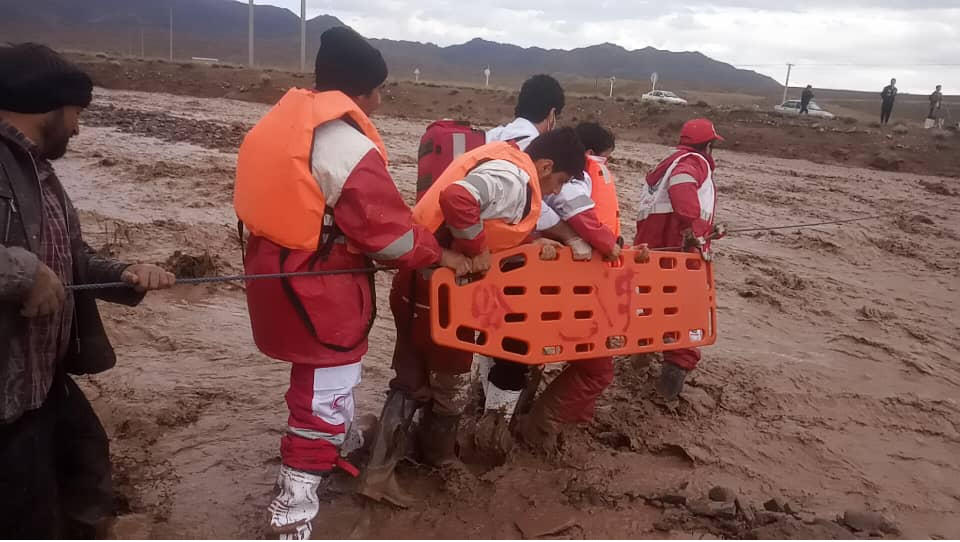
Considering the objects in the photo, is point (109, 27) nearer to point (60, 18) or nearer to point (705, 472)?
point (60, 18)

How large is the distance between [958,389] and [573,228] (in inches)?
164

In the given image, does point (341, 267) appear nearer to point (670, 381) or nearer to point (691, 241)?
point (691, 241)

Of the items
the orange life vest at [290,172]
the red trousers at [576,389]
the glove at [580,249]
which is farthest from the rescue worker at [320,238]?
the red trousers at [576,389]

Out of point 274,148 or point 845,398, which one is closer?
point 274,148

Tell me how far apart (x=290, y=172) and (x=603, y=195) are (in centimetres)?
213

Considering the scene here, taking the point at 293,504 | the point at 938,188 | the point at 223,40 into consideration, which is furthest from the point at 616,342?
the point at 223,40

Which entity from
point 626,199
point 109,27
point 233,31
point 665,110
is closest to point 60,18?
point 109,27

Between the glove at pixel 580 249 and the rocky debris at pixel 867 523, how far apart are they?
184 cm

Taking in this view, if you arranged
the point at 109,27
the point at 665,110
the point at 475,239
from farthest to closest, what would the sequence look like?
the point at 109,27, the point at 665,110, the point at 475,239

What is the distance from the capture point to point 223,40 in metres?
131

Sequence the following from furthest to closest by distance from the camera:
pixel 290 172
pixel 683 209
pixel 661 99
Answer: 1. pixel 661 99
2. pixel 683 209
3. pixel 290 172

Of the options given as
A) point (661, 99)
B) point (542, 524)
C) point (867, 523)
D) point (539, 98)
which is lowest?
point (542, 524)

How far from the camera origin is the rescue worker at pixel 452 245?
331cm

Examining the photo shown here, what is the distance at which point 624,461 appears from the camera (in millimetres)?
4324
